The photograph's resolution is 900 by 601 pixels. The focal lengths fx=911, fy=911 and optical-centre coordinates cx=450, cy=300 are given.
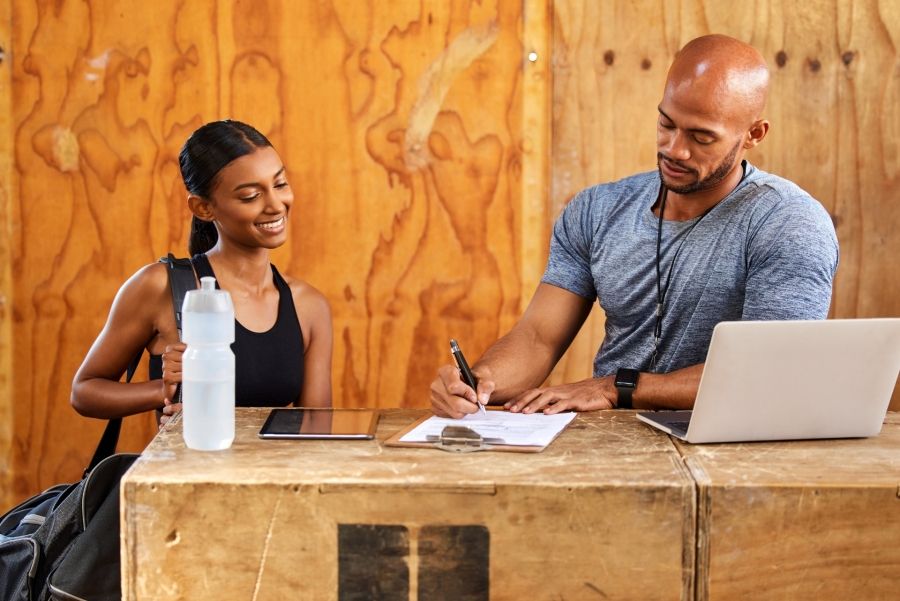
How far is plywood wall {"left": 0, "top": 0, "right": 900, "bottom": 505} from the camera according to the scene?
2.69 metres

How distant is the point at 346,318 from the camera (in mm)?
2795

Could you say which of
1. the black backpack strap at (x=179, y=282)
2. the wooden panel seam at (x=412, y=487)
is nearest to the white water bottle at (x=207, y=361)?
the wooden panel seam at (x=412, y=487)

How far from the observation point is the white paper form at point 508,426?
142 cm

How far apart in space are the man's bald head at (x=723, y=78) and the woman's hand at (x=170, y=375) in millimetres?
1169

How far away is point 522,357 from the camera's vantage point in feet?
6.78

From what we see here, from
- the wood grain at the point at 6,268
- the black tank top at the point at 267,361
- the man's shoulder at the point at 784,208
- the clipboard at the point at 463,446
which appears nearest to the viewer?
the clipboard at the point at 463,446

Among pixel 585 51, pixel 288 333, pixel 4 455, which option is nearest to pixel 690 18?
pixel 585 51

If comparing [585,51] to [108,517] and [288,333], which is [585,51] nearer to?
[288,333]

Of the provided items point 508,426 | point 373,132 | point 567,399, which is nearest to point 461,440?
point 508,426

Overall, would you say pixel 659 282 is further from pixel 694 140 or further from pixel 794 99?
pixel 794 99

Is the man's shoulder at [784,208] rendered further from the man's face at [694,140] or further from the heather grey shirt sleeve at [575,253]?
the heather grey shirt sleeve at [575,253]

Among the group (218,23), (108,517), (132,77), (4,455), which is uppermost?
(218,23)

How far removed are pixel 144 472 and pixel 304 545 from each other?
0.24m

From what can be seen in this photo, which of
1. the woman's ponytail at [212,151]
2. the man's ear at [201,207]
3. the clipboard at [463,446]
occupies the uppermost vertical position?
the woman's ponytail at [212,151]
